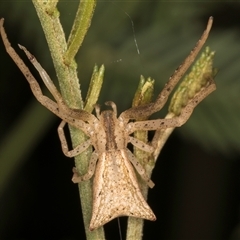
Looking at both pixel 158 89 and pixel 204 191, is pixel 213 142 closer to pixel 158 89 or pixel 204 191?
pixel 158 89

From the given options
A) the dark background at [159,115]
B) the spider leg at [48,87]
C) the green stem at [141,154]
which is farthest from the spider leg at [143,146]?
the dark background at [159,115]

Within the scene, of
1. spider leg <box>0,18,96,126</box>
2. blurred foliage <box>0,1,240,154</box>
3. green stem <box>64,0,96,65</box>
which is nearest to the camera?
green stem <box>64,0,96,65</box>

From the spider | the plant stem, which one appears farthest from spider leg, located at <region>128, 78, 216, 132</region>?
the plant stem

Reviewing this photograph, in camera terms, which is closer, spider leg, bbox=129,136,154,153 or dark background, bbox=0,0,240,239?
spider leg, bbox=129,136,154,153

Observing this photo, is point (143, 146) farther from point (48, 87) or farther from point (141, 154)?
point (48, 87)

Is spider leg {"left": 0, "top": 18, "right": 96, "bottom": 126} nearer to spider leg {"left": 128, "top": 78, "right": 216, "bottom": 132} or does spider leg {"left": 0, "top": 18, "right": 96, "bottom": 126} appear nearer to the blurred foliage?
spider leg {"left": 128, "top": 78, "right": 216, "bottom": 132}
